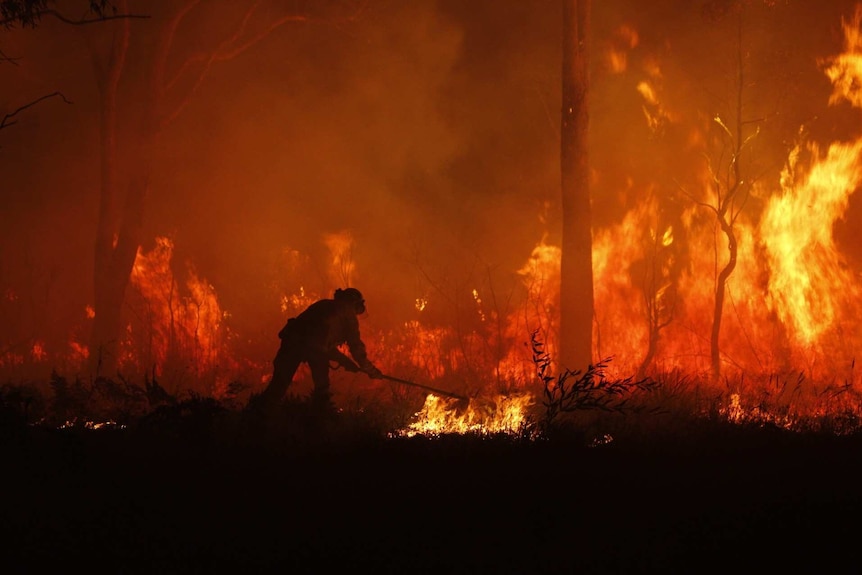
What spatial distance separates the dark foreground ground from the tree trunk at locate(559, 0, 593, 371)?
4.21 metres

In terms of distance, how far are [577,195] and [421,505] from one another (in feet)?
21.8

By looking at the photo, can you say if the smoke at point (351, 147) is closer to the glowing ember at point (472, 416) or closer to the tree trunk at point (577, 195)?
the tree trunk at point (577, 195)

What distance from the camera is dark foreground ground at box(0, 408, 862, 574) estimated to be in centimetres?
427

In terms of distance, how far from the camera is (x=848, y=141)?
46.5 feet

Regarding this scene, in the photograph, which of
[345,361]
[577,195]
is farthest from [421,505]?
[577,195]

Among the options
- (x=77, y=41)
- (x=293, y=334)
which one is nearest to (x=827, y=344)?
(x=293, y=334)

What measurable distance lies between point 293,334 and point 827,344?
9.28 m

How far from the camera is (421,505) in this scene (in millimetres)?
4977

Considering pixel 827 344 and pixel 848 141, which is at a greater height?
pixel 848 141

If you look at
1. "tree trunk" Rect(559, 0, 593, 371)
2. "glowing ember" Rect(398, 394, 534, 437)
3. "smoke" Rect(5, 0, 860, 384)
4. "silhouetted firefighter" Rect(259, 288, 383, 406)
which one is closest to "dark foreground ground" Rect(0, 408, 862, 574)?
"glowing ember" Rect(398, 394, 534, 437)

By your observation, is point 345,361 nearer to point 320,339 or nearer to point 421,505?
point 320,339

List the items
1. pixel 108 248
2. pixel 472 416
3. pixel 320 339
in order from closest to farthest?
1. pixel 472 416
2. pixel 320 339
3. pixel 108 248

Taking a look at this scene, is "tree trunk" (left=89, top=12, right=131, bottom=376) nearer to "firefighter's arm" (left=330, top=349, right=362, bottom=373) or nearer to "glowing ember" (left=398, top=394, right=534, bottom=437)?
"firefighter's arm" (left=330, top=349, right=362, bottom=373)

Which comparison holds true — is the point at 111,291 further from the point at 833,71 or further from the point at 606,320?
the point at 833,71
